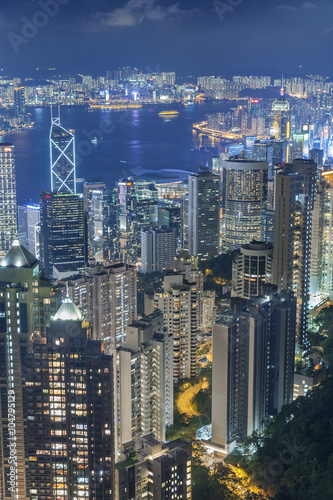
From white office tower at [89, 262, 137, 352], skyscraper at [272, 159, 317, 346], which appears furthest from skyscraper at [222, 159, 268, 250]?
white office tower at [89, 262, 137, 352]

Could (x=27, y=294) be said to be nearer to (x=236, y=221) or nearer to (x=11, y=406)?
(x=11, y=406)

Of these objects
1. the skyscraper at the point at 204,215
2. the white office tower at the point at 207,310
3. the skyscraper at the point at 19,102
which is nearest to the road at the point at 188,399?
the white office tower at the point at 207,310

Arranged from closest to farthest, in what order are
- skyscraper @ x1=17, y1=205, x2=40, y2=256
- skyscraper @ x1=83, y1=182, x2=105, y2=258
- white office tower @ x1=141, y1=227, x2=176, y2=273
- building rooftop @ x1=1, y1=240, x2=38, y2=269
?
1. building rooftop @ x1=1, y1=240, x2=38, y2=269
2. white office tower @ x1=141, y1=227, x2=176, y2=273
3. skyscraper @ x1=17, y1=205, x2=40, y2=256
4. skyscraper @ x1=83, y1=182, x2=105, y2=258

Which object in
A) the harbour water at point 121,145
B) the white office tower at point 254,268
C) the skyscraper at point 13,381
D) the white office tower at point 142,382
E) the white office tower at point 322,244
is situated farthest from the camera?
the harbour water at point 121,145

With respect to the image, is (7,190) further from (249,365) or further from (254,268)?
(249,365)

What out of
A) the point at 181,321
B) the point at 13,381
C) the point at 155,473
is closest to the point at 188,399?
the point at 181,321

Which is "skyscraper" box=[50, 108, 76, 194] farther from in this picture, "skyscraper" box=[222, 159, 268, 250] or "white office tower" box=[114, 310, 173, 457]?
"white office tower" box=[114, 310, 173, 457]

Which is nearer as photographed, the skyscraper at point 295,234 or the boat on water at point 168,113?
the skyscraper at point 295,234

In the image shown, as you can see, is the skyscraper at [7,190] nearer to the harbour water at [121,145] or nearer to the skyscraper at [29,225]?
the skyscraper at [29,225]
